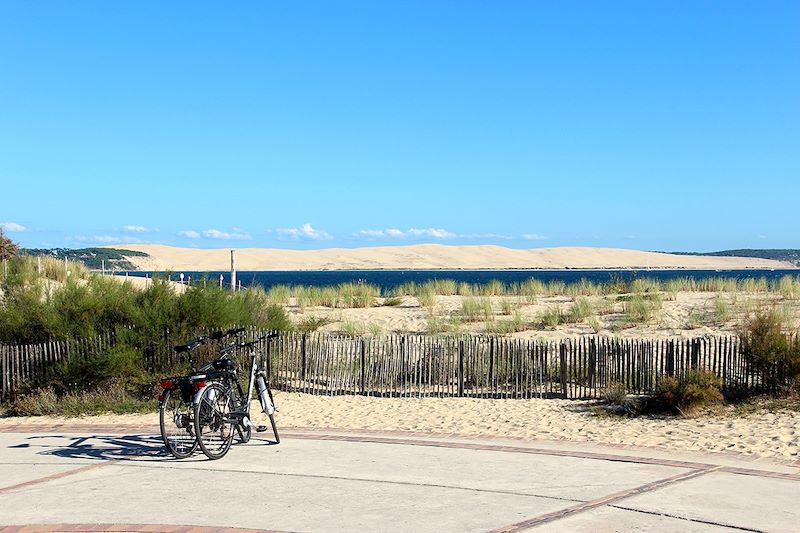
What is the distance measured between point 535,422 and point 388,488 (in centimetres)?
498

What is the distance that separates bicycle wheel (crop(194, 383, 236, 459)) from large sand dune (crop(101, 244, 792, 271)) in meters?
138

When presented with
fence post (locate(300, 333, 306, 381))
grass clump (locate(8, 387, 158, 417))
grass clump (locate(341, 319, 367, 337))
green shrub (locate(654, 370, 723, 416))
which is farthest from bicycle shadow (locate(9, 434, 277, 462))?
grass clump (locate(341, 319, 367, 337))

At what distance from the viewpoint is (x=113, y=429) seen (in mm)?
11508

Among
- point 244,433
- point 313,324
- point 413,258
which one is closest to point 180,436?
point 244,433

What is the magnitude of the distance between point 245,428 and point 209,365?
915mm

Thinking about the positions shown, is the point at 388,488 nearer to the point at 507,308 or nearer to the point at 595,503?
the point at 595,503

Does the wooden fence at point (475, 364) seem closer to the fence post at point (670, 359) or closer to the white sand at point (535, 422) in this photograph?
the fence post at point (670, 359)

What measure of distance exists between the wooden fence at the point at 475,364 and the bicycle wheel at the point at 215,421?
16.1 feet

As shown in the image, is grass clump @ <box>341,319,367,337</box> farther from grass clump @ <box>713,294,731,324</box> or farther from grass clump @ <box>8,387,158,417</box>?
grass clump @ <box>713,294,731,324</box>

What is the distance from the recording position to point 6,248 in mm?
35469

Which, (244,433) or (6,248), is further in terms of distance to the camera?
(6,248)

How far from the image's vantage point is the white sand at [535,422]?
418 inches

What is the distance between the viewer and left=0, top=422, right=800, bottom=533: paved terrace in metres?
6.82

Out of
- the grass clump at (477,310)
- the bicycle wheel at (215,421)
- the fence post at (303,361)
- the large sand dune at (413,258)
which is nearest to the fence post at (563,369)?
the fence post at (303,361)
